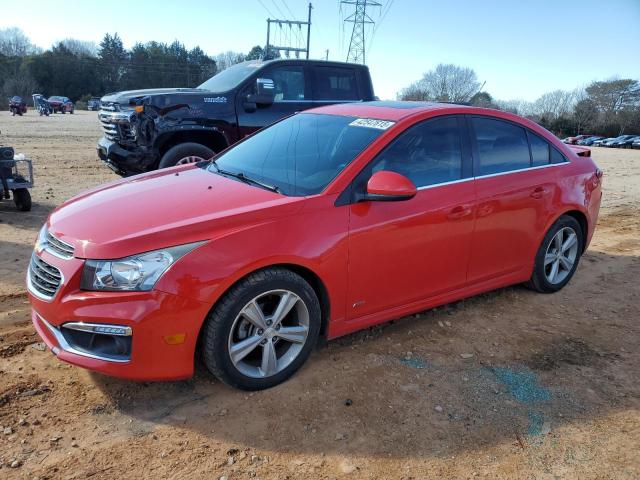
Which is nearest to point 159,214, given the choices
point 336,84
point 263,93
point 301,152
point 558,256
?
point 301,152

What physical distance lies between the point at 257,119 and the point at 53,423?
17.8 ft

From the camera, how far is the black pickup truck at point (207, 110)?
22.6 feet

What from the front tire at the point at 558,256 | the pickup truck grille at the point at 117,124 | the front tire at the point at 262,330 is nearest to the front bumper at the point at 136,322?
the front tire at the point at 262,330

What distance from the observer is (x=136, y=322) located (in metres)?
2.61

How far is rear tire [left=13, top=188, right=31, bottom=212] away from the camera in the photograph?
6.84 meters

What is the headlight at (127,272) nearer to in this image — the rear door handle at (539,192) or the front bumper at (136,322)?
the front bumper at (136,322)

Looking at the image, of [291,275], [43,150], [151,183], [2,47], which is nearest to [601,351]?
[291,275]

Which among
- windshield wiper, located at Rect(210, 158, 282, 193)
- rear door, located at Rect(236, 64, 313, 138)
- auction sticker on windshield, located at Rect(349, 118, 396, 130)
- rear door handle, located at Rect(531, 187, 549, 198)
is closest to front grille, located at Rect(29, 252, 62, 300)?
windshield wiper, located at Rect(210, 158, 282, 193)

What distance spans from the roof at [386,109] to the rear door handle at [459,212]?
2.55 feet

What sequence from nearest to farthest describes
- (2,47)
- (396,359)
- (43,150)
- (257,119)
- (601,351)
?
1. (396,359)
2. (601,351)
3. (257,119)
4. (43,150)
5. (2,47)

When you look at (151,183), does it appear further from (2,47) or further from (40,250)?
(2,47)

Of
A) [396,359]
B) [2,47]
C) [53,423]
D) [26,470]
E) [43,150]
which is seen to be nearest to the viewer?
[26,470]

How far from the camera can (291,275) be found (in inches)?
118

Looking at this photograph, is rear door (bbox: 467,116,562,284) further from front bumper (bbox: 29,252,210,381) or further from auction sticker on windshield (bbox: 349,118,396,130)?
front bumper (bbox: 29,252,210,381)
